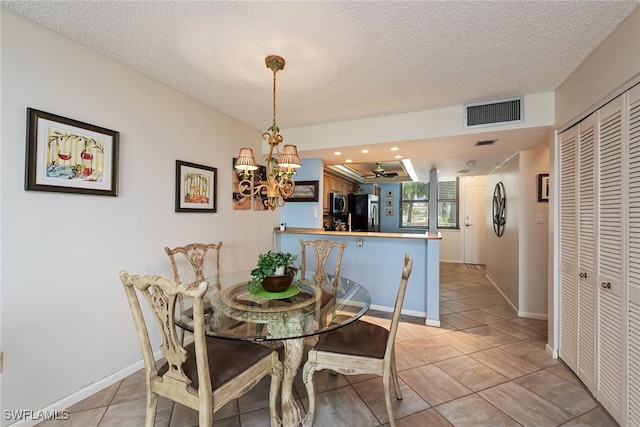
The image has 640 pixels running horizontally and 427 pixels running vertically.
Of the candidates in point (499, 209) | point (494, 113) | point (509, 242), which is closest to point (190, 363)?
point (494, 113)

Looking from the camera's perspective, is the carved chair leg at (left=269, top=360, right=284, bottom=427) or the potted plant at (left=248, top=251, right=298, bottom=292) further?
the potted plant at (left=248, top=251, right=298, bottom=292)

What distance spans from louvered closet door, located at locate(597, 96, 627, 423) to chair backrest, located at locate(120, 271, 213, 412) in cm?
232

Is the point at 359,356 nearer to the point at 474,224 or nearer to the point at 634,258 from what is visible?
the point at 634,258

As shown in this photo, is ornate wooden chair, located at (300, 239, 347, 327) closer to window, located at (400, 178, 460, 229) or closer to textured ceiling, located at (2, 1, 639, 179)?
textured ceiling, located at (2, 1, 639, 179)

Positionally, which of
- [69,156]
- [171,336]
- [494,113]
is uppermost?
[494,113]

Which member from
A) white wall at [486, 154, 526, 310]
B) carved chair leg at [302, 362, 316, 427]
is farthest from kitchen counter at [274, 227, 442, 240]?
carved chair leg at [302, 362, 316, 427]

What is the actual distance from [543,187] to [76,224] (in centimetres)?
461

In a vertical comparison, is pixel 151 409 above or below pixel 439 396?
above

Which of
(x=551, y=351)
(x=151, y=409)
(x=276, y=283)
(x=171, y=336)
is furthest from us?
(x=551, y=351)

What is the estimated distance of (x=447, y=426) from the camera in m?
1.61

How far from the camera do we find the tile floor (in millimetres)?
1657

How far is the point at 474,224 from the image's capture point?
6.83 metres

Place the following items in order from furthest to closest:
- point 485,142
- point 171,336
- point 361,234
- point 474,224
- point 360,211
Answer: point 474,224 < point 360,211 < point 361,234 < point 485,142 < point 171,336

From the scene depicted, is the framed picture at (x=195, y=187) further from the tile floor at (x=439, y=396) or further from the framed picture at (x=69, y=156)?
the tile floor at (x=439, y=396)
